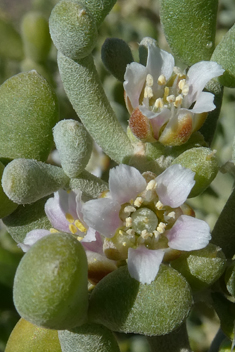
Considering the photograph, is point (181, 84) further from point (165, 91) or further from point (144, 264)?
point (144, 264)

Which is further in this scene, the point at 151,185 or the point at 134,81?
the point at 134,81

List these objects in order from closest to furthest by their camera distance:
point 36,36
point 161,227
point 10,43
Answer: point 161,227
point 36,36
point 10,43

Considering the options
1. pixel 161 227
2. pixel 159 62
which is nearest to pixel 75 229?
pixel 161 227

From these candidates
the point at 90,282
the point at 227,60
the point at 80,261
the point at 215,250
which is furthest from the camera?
the point at 227,60

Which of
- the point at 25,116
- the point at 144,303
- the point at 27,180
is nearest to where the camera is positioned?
the point at 144,303

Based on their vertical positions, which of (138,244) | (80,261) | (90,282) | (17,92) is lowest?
(90,282)

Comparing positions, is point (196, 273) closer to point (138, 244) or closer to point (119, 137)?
point (138, 244)

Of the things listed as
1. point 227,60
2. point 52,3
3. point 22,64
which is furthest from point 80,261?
point 52,3
